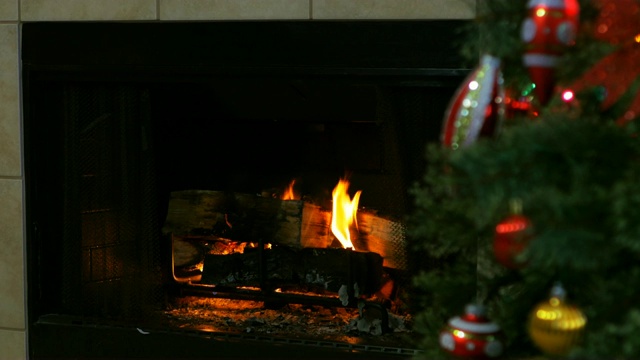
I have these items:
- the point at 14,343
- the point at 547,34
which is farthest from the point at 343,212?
the point at 547,34

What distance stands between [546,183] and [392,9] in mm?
977

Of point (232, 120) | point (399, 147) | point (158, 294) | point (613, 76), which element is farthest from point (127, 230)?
point (613, 76)

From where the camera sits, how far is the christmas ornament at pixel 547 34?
1090 millimetres

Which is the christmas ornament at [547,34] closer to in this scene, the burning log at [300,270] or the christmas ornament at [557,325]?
the christmas ornament at [557,325]

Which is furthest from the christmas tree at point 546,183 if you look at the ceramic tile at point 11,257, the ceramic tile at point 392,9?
the ceramic tile at point 11,257

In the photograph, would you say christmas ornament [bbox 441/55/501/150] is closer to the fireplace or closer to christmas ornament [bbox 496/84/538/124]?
christmas ornament [bbox 496/84/538/124]

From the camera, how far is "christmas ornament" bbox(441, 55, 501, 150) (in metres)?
1.15

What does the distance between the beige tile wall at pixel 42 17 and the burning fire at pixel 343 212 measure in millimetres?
436

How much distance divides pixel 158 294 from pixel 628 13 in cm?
140

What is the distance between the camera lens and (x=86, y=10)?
2.08 m

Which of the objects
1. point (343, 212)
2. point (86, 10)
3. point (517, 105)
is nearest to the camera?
point (517, 105)

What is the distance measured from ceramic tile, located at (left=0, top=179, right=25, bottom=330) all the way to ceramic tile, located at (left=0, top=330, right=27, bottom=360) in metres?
0.02

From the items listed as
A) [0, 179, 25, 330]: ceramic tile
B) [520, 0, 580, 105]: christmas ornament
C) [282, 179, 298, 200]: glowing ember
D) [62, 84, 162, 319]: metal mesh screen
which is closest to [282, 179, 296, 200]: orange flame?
[282, 179, 298, 200]: glowing ember

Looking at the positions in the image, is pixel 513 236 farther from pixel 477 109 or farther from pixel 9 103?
pixel 9 103
